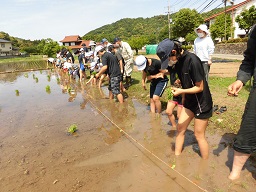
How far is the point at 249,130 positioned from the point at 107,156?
223cm

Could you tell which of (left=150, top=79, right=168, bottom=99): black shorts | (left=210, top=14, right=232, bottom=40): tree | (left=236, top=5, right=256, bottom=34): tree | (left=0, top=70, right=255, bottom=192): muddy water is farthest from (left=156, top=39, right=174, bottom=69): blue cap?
(left=210, top=14, right=232, bottom=40): tree

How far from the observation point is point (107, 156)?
371 cm

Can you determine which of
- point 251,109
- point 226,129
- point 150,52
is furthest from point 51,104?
point 150,52

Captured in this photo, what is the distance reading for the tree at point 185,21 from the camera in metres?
41.8

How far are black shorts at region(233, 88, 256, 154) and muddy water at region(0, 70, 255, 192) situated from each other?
0.56 m

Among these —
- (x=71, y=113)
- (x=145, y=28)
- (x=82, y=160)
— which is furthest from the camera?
(x=145, y=28)

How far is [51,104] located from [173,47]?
5.86 metres

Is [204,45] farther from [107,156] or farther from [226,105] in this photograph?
[107,156]

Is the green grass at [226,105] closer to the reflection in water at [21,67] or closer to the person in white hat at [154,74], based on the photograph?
the person in white hat at [154,74]

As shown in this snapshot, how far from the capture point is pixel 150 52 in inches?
1310

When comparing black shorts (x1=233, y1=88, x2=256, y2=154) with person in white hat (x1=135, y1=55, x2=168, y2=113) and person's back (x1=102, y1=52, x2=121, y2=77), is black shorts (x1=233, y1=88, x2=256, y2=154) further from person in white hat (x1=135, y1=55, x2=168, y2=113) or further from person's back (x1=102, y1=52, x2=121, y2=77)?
person's back (x1=102, y1=52, x2=121, y2=77)

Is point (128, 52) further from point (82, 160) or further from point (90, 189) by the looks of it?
point (90, 189)

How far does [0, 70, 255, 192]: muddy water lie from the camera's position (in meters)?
2.91

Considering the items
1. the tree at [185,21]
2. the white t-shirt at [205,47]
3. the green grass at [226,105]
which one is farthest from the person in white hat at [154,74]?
the tree at [185,21]
